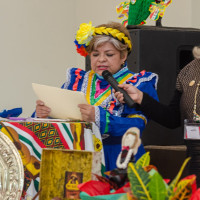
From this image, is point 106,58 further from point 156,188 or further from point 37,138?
point 156,188

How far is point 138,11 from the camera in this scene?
2.86m

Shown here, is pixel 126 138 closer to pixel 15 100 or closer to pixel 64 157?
pixel 64 157

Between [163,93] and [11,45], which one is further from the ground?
[11,45]

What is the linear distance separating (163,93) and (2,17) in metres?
2.34

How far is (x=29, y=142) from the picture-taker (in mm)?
1518

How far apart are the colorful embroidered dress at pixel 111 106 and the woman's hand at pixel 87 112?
0.12ft

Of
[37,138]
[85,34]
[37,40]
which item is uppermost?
[37,40]

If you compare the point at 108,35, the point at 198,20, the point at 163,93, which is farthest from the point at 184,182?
the point at 198,20

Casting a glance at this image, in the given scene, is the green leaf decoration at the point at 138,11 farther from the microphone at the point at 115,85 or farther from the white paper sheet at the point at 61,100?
the white paper sheet at the point at 61,100

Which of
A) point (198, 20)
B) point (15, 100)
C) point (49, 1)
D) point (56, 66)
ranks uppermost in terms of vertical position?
point (49, 1)

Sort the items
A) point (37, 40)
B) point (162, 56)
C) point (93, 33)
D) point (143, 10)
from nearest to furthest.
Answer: point (93, 33) → point (162, 56) → point (143, 10) → point (37, 40)

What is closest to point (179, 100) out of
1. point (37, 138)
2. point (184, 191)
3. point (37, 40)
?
point (37, 138)

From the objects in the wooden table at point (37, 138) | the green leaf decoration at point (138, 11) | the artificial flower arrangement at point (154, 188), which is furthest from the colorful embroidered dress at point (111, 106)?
the artificial flower arrangement at point (154, 188)

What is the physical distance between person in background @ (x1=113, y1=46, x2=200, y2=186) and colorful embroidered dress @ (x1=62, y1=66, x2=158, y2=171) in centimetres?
7
